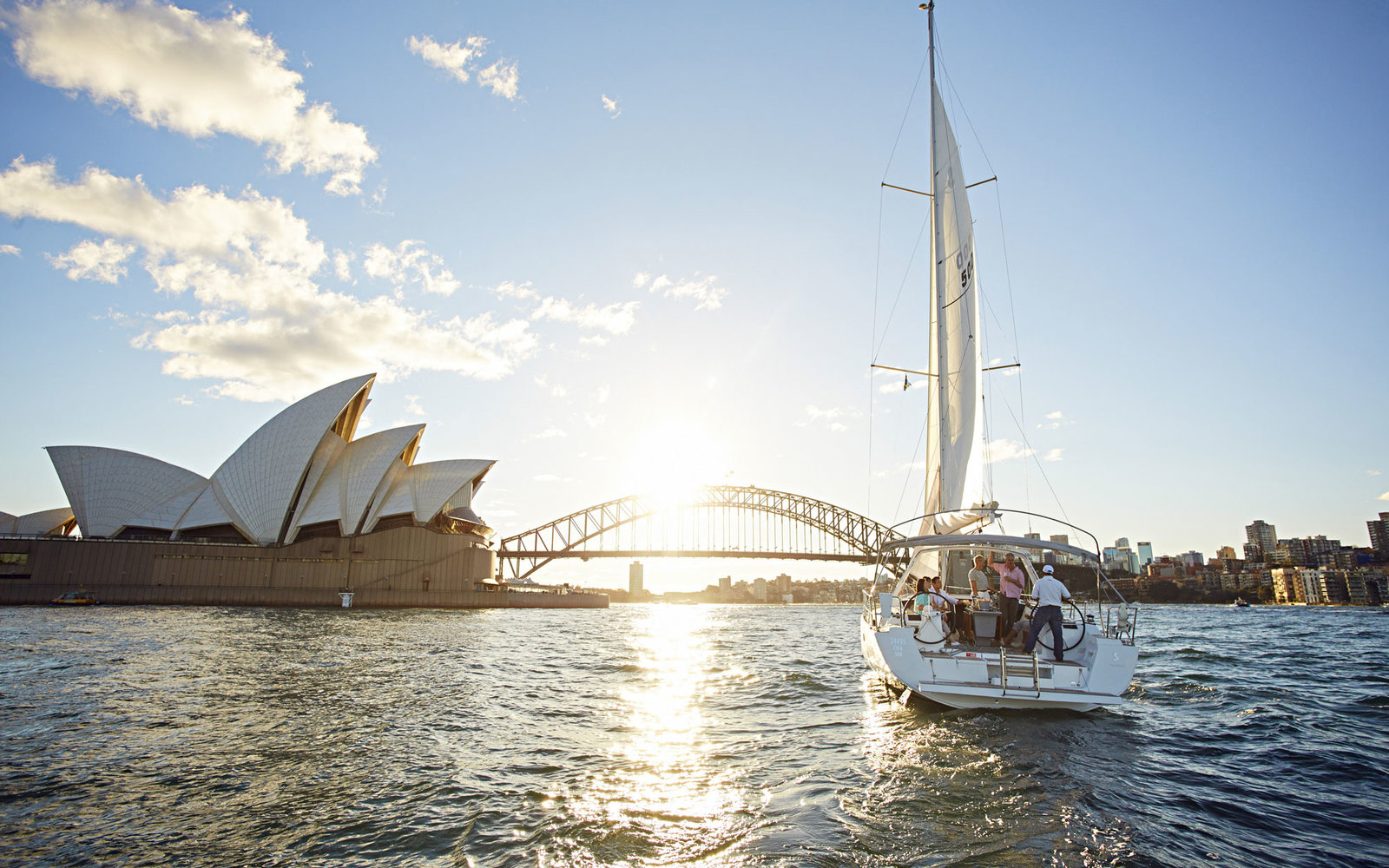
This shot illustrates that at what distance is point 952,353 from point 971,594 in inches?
302

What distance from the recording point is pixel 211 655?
16.7 m

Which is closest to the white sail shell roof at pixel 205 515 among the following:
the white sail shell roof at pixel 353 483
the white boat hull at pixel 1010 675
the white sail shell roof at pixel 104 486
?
the white sail shell roof at pixel 104 486

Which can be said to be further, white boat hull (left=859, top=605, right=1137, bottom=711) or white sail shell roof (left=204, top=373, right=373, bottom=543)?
white sail shell roof (left=204, top=373, right=373, bottom=543)

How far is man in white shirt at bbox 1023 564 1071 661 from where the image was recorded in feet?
30.8

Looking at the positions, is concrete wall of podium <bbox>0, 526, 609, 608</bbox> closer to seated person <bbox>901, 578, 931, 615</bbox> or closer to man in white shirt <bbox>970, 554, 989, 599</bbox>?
man in white shirt <bbox>970, 554, 989, 599</bbox>

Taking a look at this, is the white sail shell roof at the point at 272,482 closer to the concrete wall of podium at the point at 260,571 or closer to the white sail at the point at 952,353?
the concrete wall of podium at the point at 260,571

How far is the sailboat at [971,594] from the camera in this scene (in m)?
9.02

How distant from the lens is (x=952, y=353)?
18.3 metres

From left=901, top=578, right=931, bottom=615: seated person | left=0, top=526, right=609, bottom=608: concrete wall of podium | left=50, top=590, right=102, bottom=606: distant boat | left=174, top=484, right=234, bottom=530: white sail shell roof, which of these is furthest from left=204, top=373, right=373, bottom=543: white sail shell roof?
left=901, top=578, right=931, bottom=615: seated person

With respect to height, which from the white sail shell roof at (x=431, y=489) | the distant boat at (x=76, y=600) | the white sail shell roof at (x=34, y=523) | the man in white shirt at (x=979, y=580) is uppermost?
the white sail shell roof at (x=431, y=489)

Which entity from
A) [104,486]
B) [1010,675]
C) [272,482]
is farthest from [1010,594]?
[104,486]

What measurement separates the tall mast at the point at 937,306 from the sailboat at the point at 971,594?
0.17 feet

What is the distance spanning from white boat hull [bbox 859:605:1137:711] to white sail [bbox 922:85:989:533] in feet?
19.5

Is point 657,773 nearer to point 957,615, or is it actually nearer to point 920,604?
point 920,604
